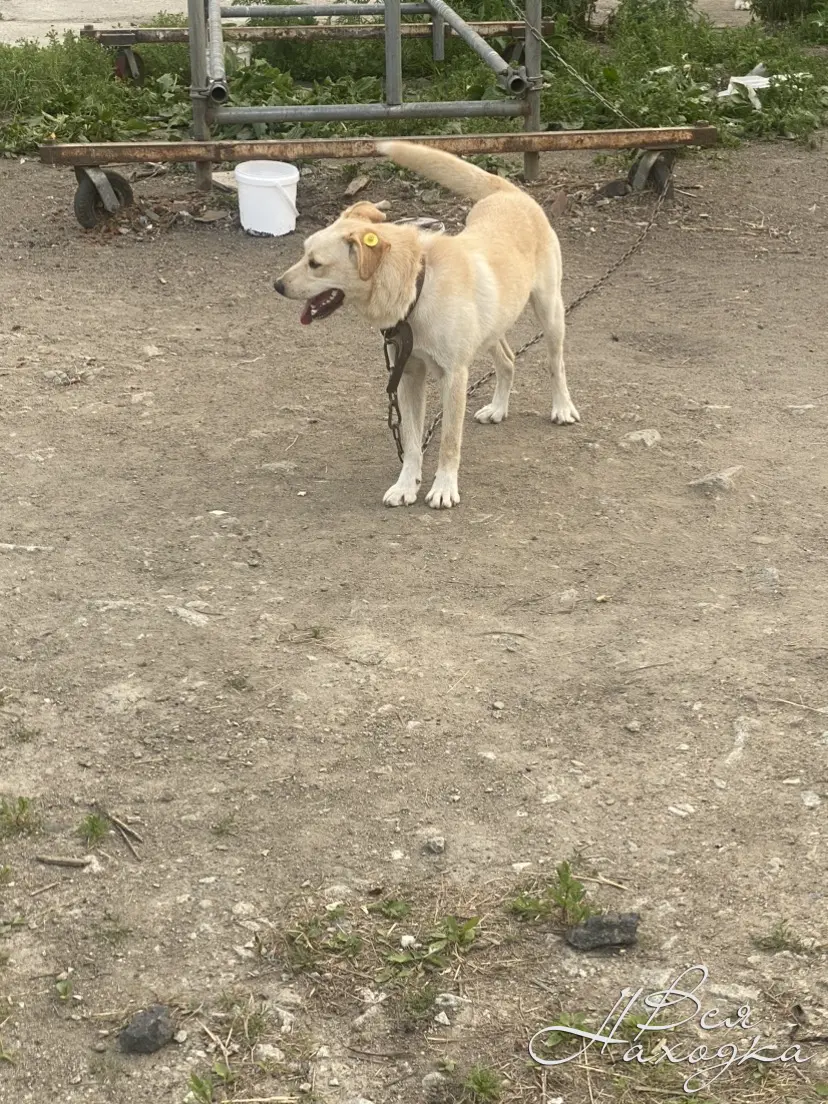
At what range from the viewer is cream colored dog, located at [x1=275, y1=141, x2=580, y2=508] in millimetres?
4680

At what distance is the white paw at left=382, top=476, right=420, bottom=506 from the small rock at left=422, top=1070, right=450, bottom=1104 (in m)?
2.62

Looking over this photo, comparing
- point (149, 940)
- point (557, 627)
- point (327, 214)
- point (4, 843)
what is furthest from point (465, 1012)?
point (327, 214)

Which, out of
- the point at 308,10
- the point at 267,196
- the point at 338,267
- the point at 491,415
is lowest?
the point at 491,415

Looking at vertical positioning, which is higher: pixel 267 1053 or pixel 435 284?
pixel 435 284

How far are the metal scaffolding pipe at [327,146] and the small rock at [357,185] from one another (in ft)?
1.45

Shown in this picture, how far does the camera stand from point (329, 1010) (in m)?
2.79

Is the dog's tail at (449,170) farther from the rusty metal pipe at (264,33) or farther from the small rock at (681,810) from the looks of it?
the rusty metal pipe at (264,33)

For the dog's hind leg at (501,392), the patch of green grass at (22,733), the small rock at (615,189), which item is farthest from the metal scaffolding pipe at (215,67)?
the patch of green grass at (22,733)

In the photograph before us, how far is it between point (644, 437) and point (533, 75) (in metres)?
3.46

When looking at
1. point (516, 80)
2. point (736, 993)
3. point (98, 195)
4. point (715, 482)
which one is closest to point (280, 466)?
point (715, 482)

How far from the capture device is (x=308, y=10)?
30.3ft

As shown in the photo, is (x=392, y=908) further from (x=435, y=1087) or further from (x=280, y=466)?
(x=280, y=466)

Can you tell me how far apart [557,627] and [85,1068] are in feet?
6.55

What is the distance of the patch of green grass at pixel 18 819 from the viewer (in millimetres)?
3293
